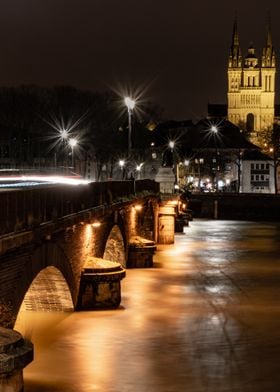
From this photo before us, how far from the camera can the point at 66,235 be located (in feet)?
74.6

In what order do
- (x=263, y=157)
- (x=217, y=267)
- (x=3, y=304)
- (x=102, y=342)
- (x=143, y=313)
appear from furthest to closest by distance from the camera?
1. (x=263, y=157)
2. (x=217, y=267)
3. (x=143, y=313)
4. (x=102, y=342)
5. (x=3, y=304)

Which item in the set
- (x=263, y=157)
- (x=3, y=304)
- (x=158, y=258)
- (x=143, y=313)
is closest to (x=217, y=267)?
(x=158, y=258)

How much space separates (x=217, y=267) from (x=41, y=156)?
51.8m

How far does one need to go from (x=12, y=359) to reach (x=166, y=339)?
424 inches

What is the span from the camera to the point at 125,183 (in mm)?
36062

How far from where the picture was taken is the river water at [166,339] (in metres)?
18.5

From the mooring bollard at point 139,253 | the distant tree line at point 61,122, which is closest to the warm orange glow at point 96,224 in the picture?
the mooring bollard at point 139,253

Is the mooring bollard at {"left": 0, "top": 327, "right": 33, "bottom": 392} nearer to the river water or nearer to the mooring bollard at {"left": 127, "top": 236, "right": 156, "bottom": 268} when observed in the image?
the river water

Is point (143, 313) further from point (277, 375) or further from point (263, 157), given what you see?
point (263, 157)

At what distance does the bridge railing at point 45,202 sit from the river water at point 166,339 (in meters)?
3.21

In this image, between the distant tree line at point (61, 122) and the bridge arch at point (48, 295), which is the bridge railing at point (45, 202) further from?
the distant tree line at point (61, 122)

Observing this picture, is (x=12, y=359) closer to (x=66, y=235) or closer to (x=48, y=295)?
(x=66, y=235)

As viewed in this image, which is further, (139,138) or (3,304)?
(139,138)

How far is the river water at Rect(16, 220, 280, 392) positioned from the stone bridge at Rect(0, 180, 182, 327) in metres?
1.35
